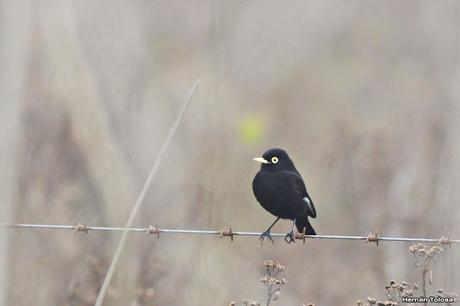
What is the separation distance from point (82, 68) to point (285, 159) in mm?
1065

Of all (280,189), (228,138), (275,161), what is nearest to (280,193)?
(280,189)

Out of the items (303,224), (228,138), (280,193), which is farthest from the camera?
(228,138)

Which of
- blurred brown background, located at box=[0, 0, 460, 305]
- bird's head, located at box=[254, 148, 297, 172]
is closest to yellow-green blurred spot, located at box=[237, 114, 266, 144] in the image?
blurred brown background, located at box=[0, 0, 460, 305]

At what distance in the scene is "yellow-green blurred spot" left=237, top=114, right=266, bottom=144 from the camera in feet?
16.3

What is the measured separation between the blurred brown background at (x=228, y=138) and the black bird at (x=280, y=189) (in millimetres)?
400

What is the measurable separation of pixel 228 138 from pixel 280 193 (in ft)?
3.17

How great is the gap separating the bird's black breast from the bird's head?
0.09 ft

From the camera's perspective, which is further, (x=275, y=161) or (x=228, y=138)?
(x=228, y=138)

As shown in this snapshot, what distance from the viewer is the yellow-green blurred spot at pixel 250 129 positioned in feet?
16.3

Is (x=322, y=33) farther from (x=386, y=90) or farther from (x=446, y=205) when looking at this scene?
(x=446, y=205)

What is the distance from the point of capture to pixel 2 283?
3.19 meters

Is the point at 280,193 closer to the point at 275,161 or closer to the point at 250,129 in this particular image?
the point at 275,161

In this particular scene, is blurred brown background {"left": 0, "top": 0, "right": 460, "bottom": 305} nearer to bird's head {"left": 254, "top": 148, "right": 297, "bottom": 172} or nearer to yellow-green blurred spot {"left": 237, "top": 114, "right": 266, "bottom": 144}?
yellow-green blurred spot {"left": 237, "top": 114, "right": 266, "bottom": 144}

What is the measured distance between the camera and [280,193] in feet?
13.2
